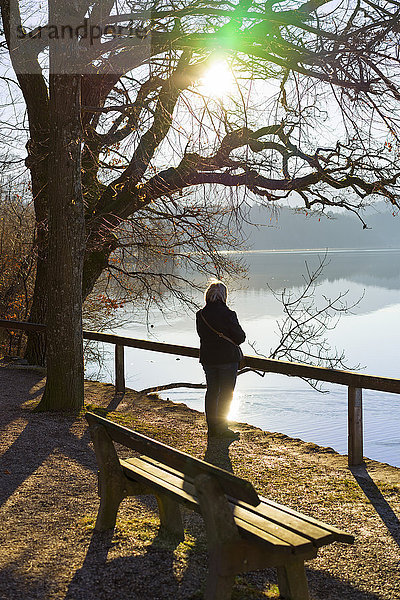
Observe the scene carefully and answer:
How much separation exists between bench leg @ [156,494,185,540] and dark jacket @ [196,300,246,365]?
2.60 m

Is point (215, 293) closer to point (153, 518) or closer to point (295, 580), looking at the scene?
point (153, 518)

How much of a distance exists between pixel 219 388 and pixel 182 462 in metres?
3.44

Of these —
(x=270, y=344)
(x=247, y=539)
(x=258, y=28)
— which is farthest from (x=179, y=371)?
A: (x=247, y=539)

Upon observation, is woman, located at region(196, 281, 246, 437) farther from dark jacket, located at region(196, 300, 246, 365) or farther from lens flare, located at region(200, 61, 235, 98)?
lens flare, located at region(200, 61, 235, 98)

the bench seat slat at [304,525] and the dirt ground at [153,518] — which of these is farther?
the dirt ground at [153,518]

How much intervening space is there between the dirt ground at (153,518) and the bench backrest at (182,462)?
2.30ft

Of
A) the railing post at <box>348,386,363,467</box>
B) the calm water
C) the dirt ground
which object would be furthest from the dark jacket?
the calm water

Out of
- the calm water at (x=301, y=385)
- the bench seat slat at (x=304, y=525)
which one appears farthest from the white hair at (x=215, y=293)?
the calm water at (x=301, y=385)

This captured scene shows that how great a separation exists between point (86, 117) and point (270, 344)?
56.3 ft

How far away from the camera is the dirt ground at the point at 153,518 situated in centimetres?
360

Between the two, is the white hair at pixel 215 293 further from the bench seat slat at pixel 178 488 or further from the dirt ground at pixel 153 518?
the bench seat slat at pixel 178 488

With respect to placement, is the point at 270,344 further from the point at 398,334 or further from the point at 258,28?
the point at 258,28

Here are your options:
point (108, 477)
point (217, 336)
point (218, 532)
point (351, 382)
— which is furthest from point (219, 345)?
point (218, 532)

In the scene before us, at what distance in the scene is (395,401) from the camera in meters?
19.3
